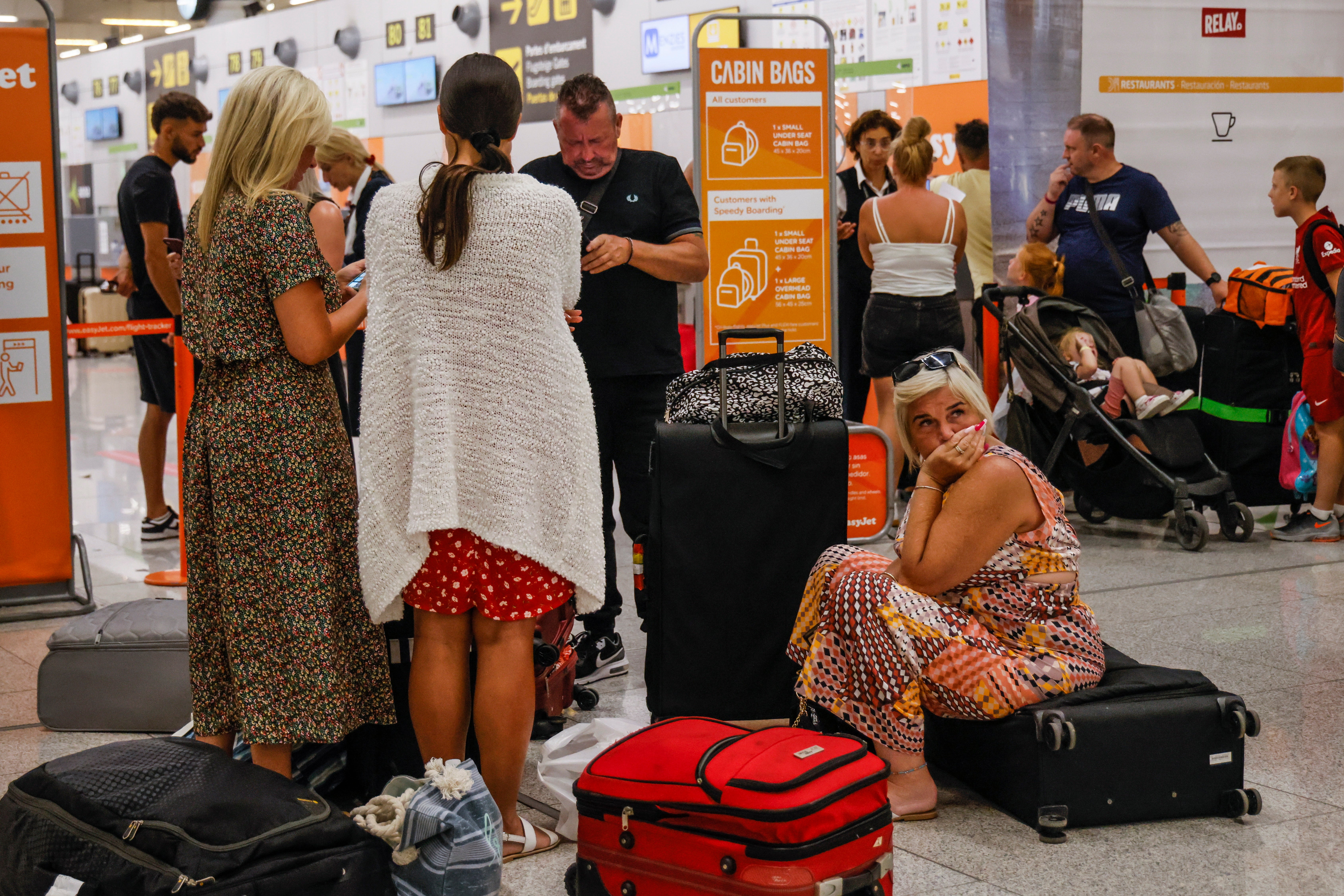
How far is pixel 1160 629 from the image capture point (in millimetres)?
4070

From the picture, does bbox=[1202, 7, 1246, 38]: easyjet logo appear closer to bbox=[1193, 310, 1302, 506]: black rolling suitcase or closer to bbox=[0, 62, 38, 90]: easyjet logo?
bbox=[1193, 310, 1302, 506]: black rolling suitcase

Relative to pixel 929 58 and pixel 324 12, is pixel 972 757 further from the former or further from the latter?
pixel 324 12

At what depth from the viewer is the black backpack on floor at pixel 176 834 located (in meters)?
1.94

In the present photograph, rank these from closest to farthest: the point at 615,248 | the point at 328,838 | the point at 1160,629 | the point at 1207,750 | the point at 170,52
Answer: the point at 328,838 < the point at 1207,750 < the point at 615,248 < the point at 1160,629 < the point at 170,52

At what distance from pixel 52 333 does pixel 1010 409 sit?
3.84 meters

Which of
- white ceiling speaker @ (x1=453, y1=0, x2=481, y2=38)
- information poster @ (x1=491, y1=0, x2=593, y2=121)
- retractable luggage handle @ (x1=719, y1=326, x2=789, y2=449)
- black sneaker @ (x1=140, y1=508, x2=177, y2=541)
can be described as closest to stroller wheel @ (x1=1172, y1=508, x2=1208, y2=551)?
retractable luggage handle @ (x1=719, y1=326, x2=789, y2=449)

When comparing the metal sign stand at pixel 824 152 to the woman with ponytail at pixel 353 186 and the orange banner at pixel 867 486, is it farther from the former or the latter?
the woman with ponytail at pixel 353 186

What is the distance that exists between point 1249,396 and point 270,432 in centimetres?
461

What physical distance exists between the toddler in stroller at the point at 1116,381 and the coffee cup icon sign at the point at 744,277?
1.41m

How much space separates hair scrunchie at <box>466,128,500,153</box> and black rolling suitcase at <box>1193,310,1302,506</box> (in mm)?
4276

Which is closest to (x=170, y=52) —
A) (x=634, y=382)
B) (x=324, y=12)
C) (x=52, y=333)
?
(x=324, y=12)

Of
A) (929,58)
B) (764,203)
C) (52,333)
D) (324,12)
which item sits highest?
(324,12)

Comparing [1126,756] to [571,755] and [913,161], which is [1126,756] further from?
[913,161]

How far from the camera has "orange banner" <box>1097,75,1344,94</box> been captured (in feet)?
20.4
